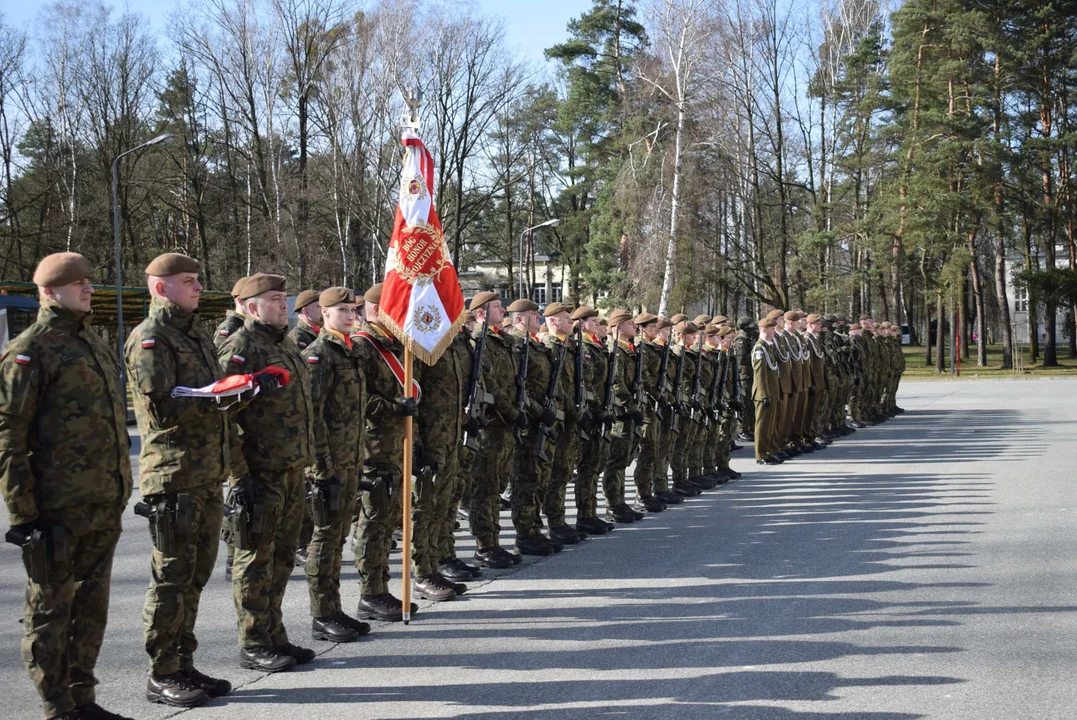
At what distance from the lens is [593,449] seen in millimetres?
10156

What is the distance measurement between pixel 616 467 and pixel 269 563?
5404 millimetres

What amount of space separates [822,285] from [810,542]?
35.9m

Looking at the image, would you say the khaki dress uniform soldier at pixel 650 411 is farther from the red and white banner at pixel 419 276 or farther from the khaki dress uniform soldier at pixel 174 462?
the khaki dress uniform soldier at pixel 174 462

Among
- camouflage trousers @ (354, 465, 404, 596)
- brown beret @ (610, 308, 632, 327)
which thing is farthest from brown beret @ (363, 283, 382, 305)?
brown beret @ (610, 308, 632, 327)

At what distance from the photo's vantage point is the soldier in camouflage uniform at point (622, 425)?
10.6 metres

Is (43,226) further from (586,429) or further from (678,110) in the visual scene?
(586,429)

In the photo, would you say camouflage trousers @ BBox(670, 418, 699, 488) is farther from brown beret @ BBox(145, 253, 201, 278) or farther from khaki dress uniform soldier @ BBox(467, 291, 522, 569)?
brown beret @ BBox(145, 253, 201, 278)

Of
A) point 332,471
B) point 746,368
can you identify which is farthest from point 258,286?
point 746,368

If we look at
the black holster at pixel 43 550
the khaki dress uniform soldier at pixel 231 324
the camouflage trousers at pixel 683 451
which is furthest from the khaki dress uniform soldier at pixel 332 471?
the camouflage trousers at pixel 683 451

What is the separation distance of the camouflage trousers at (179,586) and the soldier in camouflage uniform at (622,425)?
549 cm

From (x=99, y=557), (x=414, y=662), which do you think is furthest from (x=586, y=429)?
(x=99, y=557)

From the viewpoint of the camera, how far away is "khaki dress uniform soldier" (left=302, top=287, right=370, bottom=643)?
6.25 meters

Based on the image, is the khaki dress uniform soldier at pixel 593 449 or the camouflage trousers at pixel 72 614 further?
the khaki dress uniform soldier at pixel 593 449

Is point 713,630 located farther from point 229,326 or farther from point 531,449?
point 229,326
